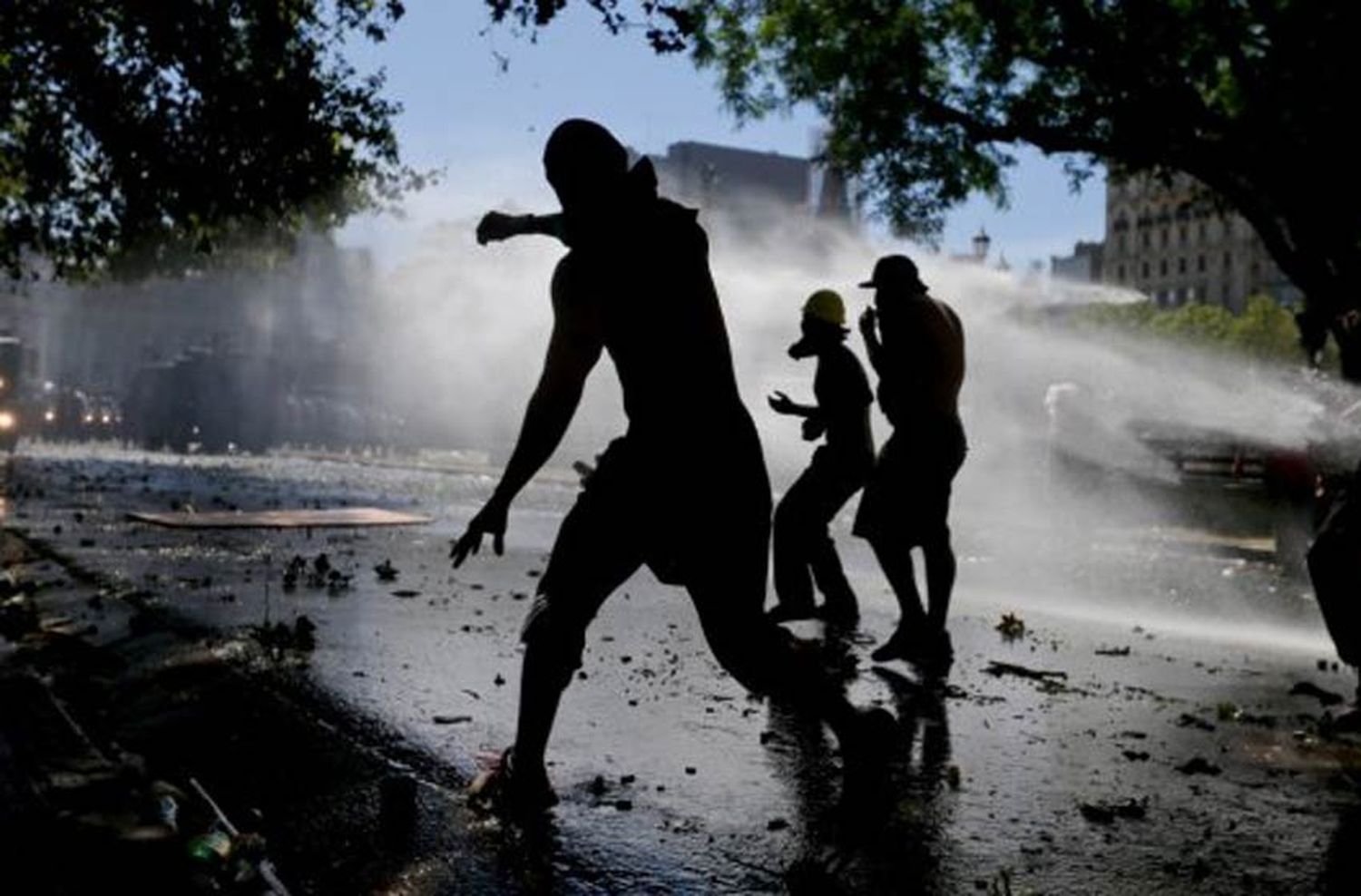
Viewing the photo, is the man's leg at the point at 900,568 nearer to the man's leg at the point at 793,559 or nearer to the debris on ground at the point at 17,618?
the man's leg at the point at 793,559

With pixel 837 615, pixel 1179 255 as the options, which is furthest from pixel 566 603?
pixel 1179 255

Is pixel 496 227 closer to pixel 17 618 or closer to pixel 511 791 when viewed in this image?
pixel 511 791

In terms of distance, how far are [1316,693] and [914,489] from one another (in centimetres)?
230

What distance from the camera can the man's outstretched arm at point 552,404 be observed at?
10.1 ft

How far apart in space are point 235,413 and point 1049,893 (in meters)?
57.0

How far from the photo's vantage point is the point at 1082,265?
113 metres

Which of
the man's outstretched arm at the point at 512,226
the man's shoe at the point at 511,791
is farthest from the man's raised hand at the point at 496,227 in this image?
the man's shoe at the point at 511,791

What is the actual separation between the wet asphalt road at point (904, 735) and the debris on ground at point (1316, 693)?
102mm

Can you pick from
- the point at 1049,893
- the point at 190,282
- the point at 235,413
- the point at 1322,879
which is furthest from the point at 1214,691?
the point at 190,282

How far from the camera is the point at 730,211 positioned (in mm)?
124312

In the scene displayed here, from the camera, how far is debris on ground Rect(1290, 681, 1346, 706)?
531 centimetres

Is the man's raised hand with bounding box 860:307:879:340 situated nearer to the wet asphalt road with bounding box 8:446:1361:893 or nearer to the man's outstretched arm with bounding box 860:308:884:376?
the man's outstretched arm with bounding box 860:308:884:376

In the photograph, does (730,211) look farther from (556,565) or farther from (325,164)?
(556,565)

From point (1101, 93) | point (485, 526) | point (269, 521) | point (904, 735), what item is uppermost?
point (1101, 93)
